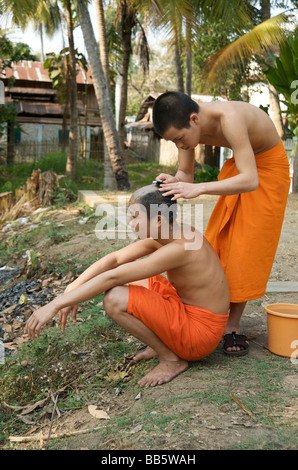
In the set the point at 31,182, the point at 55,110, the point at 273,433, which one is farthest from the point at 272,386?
the point at 55,110

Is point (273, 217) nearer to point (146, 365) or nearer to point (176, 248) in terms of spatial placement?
point (176, 248)

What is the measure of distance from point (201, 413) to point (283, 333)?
0.86 m

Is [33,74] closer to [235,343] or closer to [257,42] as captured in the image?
[257,42]

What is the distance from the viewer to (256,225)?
300 cm

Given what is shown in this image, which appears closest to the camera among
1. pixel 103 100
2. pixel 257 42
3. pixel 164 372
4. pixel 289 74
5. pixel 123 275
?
pixel 123 275

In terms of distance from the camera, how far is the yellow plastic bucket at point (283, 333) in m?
2.94

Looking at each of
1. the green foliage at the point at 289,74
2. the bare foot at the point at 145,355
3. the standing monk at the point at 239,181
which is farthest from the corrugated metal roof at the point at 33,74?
the bare foot at the point at 145,355

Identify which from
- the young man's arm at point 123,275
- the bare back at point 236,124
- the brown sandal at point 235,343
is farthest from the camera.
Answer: the brown sandal at point 235,343

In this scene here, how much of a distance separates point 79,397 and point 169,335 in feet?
2.36

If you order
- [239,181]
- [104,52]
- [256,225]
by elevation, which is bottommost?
[256,225]

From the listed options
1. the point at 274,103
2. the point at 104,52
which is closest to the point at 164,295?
the point at 104,52

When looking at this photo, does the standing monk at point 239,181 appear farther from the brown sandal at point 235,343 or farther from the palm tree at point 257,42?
the palm tree at point 257,42

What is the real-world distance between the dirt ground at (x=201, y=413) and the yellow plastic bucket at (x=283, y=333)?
0.20 feet

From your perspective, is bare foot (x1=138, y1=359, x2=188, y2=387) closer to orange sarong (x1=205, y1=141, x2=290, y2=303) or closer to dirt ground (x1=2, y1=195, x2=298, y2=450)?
dirt ground (x1=2, y1=195, x2=298, y2=450)
